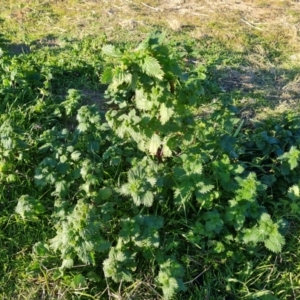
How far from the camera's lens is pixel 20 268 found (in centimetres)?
314

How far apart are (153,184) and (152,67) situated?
2.55ft

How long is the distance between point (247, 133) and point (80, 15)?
3023 mm

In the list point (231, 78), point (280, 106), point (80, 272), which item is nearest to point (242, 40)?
point (231, 78)

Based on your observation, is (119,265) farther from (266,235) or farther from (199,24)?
(199,24)

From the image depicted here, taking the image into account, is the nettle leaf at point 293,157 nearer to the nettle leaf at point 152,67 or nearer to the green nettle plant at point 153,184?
the green nettle plant at point 153,184

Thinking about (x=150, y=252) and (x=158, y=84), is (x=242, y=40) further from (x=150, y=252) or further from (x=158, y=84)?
(x=150, y=252)

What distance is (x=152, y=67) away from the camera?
281 centimetres

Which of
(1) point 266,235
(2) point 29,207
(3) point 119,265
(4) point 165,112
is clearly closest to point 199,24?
(4) point 165,112

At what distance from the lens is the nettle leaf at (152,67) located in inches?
111

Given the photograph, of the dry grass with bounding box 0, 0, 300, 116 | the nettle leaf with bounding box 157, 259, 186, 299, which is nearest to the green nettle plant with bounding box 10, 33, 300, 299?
the nettle leaf with bounding box 157, 259, 186, 299

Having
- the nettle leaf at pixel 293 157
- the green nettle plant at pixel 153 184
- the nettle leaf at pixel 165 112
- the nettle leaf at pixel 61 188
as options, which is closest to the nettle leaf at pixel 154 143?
the green nettle plant at pixel 153 184

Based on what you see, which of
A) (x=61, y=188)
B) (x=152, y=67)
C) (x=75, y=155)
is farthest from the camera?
(x=75, y=155)

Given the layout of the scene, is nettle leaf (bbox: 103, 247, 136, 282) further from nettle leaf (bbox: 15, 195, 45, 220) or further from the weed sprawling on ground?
nettle leaf (bbox: 15, 195, 45, 220)

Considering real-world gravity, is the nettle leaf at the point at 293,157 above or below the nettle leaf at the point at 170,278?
above
